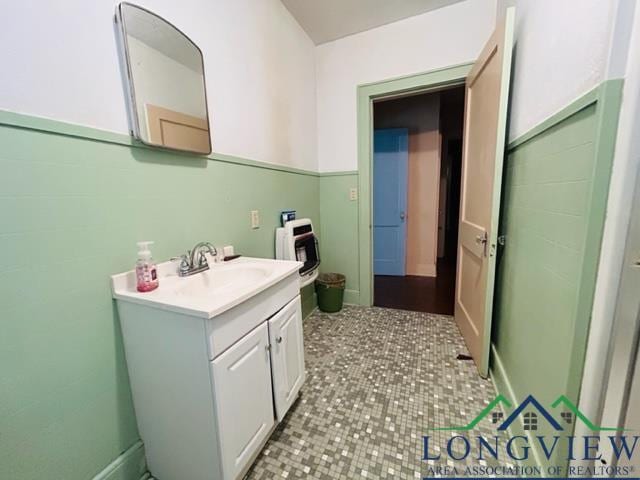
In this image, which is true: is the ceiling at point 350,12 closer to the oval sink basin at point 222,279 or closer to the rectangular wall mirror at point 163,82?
the rectangular wall mirror at point 163,82

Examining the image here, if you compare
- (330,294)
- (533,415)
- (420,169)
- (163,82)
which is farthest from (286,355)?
(420,169)

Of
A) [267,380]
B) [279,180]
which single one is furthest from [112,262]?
[279,180]

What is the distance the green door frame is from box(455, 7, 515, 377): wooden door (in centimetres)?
24

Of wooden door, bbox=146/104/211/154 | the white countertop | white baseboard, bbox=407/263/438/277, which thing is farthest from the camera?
white baseboard, bbox=407/263/438/277

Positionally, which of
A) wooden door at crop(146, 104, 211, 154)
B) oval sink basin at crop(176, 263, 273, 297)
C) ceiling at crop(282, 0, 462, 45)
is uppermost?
ceiling at crop(282, 0, 462, 45)

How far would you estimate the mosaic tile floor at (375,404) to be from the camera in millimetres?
1117

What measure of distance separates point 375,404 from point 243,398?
0.79 metres

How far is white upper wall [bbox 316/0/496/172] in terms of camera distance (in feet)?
6.59

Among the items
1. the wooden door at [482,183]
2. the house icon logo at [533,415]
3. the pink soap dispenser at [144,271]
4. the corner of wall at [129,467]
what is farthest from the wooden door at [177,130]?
the house icon logo at [533,415]

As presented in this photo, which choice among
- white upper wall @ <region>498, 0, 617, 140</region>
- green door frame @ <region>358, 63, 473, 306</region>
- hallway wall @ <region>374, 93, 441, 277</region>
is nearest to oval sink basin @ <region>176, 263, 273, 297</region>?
white upper wall @ <region>498, 0, 617, 140</region>

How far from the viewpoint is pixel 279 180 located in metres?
2.03

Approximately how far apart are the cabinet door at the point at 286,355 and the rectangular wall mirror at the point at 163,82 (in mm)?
937

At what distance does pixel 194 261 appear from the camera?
1.26 metres

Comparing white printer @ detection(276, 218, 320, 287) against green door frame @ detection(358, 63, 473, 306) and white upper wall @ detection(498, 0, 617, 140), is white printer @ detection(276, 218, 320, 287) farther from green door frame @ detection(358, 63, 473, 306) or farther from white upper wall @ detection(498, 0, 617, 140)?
white upper wall @ detection(498, 0, 617, 140)
